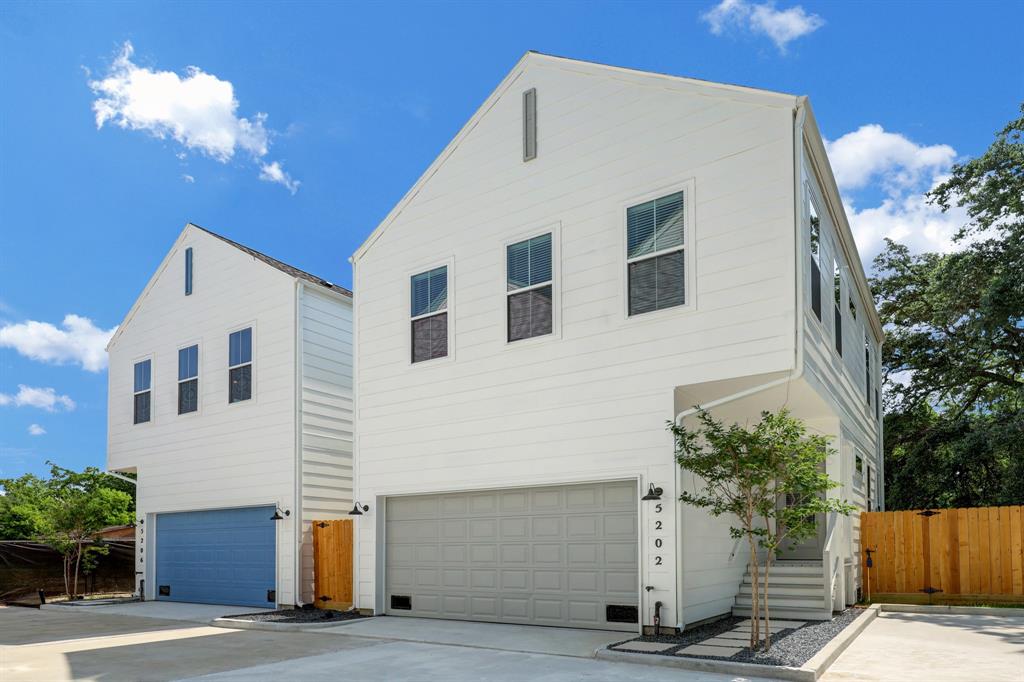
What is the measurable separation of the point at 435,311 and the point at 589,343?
9.62ft

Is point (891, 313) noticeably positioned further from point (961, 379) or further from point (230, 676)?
point (230, 676)

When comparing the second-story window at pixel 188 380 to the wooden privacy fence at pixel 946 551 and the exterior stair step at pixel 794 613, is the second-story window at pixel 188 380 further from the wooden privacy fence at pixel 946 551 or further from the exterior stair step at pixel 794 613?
the wooden privacy fence at pixel 946 551

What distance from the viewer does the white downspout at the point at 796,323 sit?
31.6ft

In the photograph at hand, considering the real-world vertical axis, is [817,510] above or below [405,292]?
below

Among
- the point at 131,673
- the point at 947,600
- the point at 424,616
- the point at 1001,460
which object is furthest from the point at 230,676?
the point at 1001,460

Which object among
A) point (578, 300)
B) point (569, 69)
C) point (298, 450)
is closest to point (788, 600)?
point (578, 300)

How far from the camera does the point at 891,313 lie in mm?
26188

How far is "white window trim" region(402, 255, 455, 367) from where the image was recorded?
12.8 metres

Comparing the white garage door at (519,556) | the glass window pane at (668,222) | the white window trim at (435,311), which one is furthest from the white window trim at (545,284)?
the white garage door at (519,556)

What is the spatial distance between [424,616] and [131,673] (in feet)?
16.2

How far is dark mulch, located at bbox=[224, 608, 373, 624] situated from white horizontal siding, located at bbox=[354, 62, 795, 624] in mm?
350

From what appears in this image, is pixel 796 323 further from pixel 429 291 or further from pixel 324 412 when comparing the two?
pixel 324 412

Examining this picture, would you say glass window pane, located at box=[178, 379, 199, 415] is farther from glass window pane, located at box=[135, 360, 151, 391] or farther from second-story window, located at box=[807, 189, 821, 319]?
second-story window, located at box=[807, 189, 821, 319]

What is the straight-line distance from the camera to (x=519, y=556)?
39.2 feet
